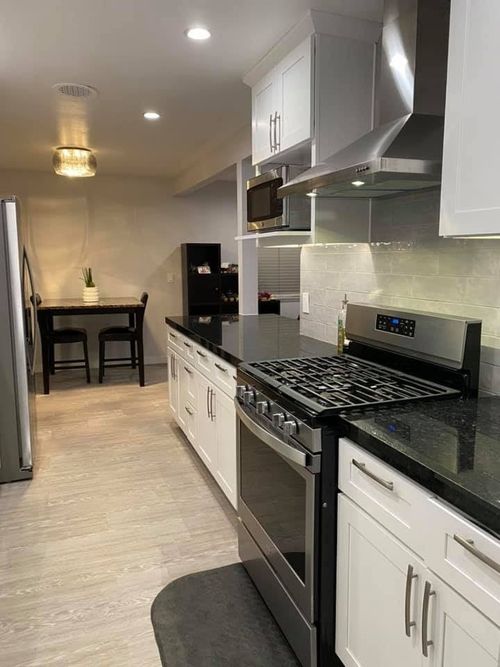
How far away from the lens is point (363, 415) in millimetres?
1509

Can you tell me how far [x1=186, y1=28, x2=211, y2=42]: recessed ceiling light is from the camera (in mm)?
2412

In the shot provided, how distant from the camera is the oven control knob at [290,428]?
163cm

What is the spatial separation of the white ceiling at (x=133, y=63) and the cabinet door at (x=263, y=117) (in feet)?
0.50

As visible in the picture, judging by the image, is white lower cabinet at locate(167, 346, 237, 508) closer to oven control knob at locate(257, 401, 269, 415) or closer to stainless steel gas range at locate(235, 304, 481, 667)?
stainless steel gas range at locate(235, 304, 481, 667)

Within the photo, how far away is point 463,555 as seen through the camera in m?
1.07

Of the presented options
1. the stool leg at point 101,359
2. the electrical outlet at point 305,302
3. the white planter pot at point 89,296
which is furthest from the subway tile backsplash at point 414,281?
the white planter pot at point 89,296

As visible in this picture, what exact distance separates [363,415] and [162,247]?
19.0ft

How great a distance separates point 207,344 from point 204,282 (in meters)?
3.80

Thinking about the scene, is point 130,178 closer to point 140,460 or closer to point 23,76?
point 23,76

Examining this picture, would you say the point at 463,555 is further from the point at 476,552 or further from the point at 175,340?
the point at 175,340

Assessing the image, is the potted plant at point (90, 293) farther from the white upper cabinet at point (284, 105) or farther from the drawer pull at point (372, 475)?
the drawer pull at point (372, 475)

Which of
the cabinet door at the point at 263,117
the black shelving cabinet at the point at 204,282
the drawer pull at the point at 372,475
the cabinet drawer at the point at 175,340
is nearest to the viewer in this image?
the drawer pull at the point at 372,475

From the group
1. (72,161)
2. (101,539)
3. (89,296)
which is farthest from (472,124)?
(89,296)

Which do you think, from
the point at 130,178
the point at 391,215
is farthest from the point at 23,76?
the point at 130,178
